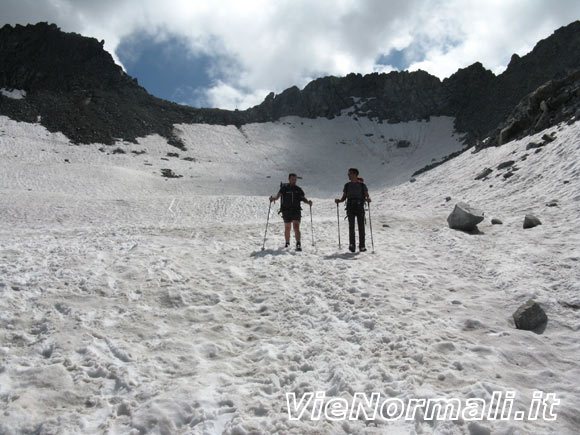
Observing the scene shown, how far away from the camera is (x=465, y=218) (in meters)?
11.7

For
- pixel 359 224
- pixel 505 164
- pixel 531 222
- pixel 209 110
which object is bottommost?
pixel 359 224

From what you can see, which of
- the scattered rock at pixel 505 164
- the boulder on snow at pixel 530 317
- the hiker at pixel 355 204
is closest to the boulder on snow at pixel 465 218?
the hiker at pixel 355 204

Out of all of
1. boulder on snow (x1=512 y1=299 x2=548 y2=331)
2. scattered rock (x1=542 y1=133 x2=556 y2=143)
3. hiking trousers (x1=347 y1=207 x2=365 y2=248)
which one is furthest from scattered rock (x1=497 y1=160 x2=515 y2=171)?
boulder on snow (x1=512 y1=299 x2=548 y2=331)

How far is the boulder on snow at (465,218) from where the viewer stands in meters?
11.6

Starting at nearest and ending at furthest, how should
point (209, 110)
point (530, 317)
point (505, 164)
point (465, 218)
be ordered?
point (530, 317)
point (465, 218)
point (505, 164)
point (209, 110)

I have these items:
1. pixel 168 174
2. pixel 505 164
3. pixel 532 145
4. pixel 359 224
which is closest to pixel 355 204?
pixel 359 224

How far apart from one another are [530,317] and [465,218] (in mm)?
6947

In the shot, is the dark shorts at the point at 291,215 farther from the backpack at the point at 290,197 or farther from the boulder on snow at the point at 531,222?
the boulder on snow at the point at 531,222

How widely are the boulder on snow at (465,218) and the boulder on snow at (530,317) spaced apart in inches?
264

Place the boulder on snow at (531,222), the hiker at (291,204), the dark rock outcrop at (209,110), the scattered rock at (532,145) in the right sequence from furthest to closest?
the dark rock outcrop at (209,110)
the scattered rock at (532,145)
the hiker at (291,204)
the boulder on snow at (531,222)

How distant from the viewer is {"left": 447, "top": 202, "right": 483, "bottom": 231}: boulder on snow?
38.1 ft

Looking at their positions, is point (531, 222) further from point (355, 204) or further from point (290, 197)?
point (290, 197)

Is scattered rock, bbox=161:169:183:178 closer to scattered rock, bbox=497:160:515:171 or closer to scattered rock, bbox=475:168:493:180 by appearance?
scattered rock, bbox=475:168:493:180

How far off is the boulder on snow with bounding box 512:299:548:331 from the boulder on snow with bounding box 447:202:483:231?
6698 millimetres
